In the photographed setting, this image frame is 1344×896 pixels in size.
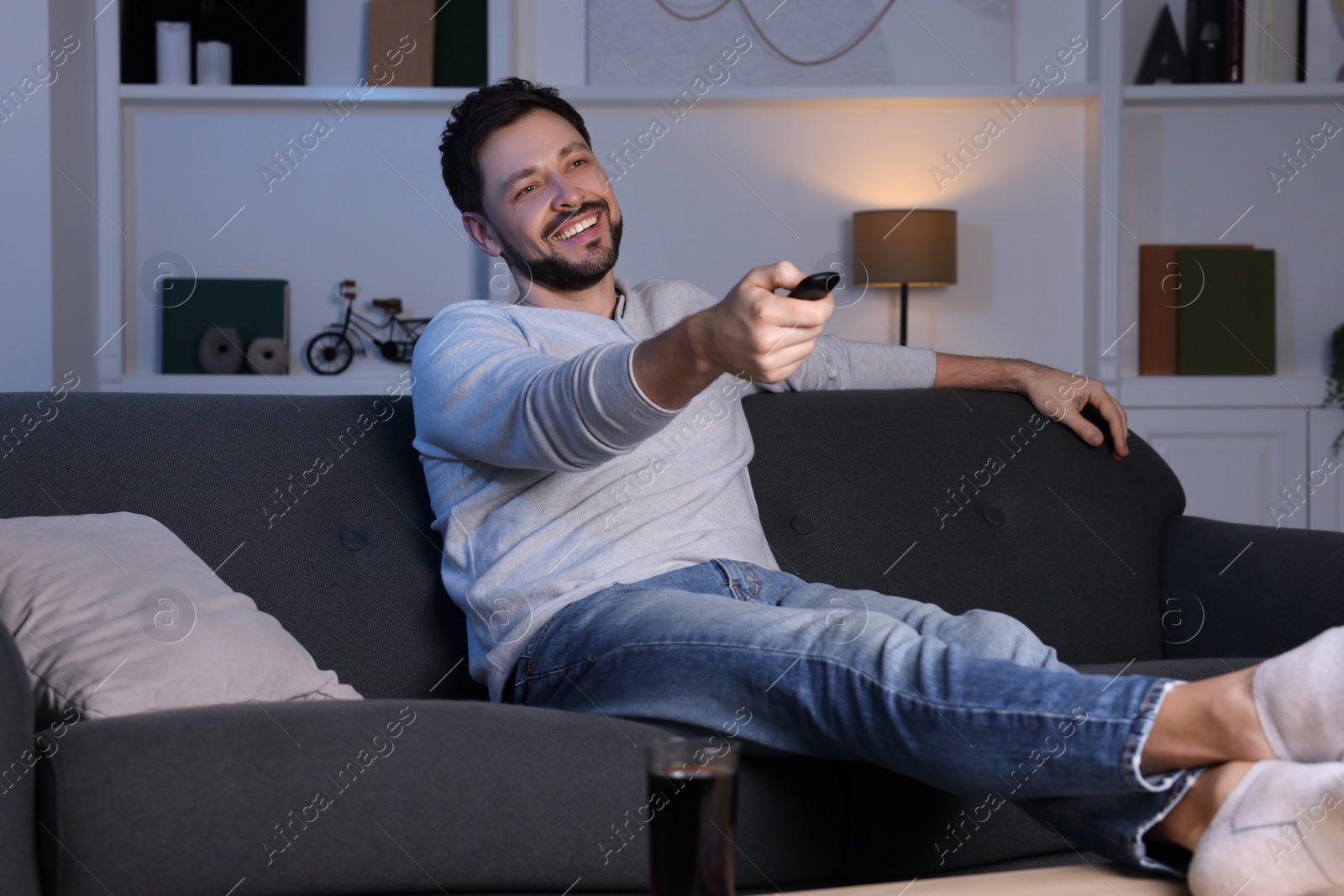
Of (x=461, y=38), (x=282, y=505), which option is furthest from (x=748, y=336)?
(x=461, y=38)

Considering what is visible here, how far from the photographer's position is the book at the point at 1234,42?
11.4 feet

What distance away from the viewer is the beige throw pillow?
3.98 feet

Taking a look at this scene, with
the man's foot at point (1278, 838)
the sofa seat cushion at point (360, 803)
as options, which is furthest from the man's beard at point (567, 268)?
the man's foot at point (1278, 838)

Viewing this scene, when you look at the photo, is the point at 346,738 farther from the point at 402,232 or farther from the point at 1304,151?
the point at 1304,151

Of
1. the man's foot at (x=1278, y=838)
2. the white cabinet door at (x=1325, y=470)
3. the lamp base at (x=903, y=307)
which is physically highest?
the lamp base at (x=903, y=307)

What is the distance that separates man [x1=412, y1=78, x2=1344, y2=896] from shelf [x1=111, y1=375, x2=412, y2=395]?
1.67 m

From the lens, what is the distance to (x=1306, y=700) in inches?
32.9

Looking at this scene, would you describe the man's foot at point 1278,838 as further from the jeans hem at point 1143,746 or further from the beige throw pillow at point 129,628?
the beige throw pillow at point 129,628

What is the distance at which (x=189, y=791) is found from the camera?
103 cm

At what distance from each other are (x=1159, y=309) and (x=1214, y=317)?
0.49 feet

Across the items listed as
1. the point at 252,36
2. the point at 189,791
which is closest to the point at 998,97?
the point at 252,36

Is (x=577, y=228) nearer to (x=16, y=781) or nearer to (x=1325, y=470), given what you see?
(x=16, y=781)

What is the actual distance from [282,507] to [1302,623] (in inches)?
54.5

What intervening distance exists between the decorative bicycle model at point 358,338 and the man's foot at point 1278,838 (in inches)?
117
